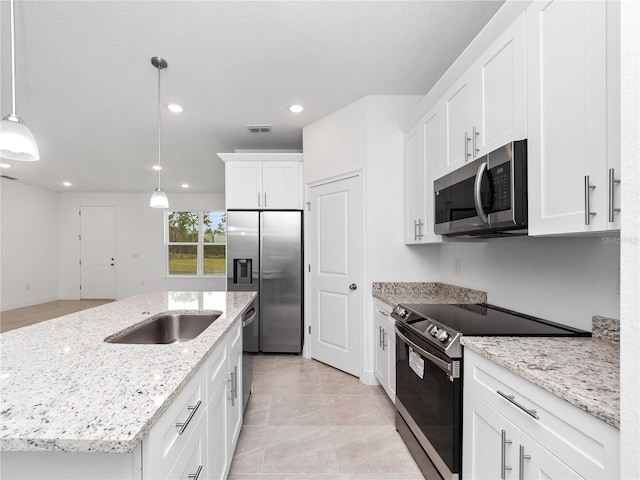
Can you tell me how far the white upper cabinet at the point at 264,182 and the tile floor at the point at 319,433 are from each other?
6.55ft

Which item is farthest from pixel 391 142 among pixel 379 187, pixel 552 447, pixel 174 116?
pixel 552 447

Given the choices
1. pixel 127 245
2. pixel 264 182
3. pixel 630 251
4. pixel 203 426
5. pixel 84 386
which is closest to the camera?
pixel 630 251

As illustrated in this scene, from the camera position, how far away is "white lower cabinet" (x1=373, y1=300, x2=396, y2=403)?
248cm

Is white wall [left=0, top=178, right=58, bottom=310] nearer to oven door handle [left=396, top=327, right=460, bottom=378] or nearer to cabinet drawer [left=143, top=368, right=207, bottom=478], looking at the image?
cabinet drawer [left=143, top=368, right=207, bottom=478]

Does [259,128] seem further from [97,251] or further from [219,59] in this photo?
[97,251]

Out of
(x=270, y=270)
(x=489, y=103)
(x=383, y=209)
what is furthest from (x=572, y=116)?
(x=270, y=270)

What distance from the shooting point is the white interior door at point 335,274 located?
126 inches

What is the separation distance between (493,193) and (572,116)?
0.46 metres

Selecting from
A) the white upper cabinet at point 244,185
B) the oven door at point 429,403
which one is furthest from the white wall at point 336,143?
the oven door at point 429,403

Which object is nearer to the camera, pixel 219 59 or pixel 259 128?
pixel 219 59

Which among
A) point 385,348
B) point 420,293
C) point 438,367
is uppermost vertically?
point 420,293

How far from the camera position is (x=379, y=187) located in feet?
10.2

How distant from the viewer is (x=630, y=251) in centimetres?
69

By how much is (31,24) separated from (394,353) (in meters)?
3.37
